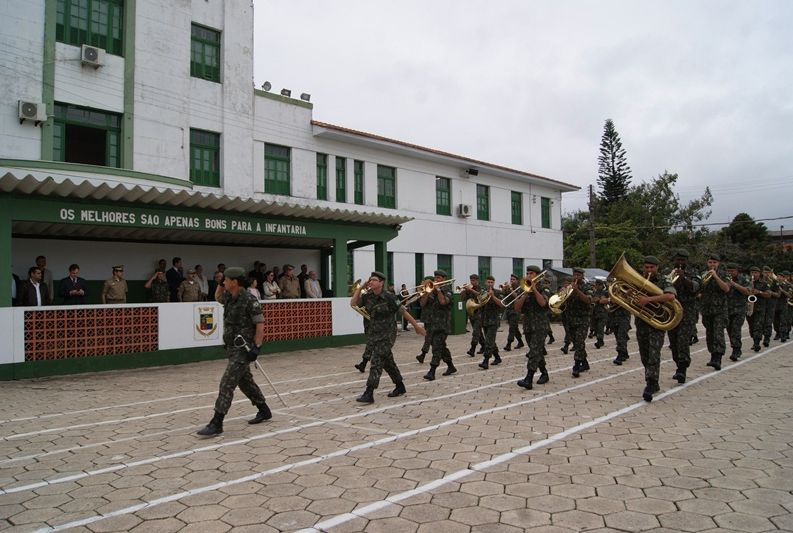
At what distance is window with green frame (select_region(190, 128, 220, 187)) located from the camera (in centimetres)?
1845

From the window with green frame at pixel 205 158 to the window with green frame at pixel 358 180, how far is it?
5.76 metres

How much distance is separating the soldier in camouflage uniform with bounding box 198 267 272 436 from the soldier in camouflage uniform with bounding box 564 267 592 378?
5785 millimetres

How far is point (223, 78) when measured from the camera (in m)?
19.1

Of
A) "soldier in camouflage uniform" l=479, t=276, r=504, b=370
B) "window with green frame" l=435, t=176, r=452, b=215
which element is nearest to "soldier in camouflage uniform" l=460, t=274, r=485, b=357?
"soldier in camouflage uniform" l=479, t=276, r=504, b=370

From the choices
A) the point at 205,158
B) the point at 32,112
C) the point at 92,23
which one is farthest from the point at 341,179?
the point at 32,112

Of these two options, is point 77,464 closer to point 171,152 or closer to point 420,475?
point 420,475

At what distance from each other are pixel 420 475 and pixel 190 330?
948 cm

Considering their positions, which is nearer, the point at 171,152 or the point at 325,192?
the point at 171,152

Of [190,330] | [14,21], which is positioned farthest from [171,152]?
[190,330]

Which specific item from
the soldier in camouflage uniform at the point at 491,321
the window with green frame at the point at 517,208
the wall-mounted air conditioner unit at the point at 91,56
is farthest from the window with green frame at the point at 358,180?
the soldier in camouflage uniform at the point at 491,321

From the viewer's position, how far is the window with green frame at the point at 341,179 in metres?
22.3

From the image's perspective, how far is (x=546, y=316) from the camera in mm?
9156

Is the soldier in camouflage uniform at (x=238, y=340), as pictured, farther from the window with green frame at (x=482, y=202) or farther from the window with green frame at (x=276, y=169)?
the window with green frame at (x=482, y=202)

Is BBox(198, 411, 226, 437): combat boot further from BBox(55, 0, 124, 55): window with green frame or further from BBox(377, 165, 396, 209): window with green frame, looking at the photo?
BBox(377, 165, 396, 209): window with green frame
